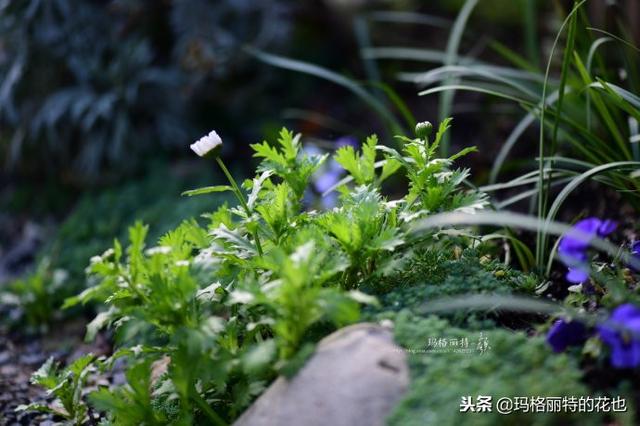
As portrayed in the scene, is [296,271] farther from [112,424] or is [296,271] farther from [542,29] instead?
[542,29]

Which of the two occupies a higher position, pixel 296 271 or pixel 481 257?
pixel 296 271

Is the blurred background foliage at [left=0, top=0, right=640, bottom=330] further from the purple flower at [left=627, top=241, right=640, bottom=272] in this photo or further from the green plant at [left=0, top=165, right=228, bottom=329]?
the purple flower at [left=627, top=241, right=640, bottom=272]

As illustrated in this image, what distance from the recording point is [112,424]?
177cm

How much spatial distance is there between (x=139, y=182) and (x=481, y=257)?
7.19ft

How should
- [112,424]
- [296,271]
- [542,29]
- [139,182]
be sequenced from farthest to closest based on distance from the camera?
[542,29] < [139,182] < [112,424] < [296,271]

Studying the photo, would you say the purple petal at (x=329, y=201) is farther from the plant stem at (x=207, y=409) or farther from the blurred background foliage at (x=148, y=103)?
the plant stem at (x=207, y=409)

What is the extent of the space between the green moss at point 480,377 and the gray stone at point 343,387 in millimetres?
39

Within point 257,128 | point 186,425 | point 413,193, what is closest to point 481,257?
point 413,193

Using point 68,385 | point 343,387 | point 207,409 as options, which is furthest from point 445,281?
point 68,385

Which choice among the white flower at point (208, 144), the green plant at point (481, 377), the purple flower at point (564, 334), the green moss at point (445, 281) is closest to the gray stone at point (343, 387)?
the green plant at point (481, 377)

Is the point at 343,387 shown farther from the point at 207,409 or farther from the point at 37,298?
the point at 37,298

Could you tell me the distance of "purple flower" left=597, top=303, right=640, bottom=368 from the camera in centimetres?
140

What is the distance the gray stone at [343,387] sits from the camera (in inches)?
56.8

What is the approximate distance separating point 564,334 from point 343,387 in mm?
520
